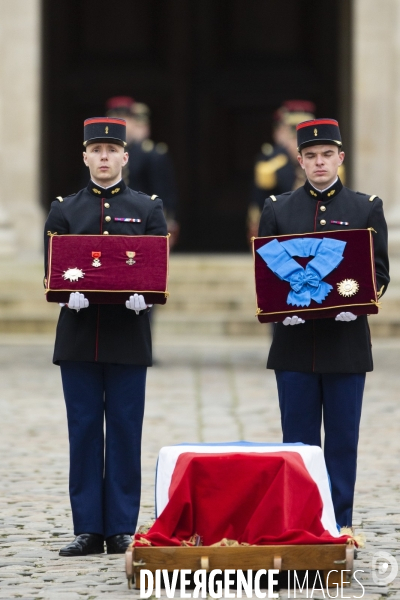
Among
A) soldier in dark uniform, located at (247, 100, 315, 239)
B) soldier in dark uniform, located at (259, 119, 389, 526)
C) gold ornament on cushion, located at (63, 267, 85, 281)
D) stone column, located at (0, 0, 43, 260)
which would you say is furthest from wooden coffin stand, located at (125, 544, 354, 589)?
stone column, located at (0, 0, 43, 260)

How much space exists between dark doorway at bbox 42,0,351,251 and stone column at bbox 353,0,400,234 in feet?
5.85

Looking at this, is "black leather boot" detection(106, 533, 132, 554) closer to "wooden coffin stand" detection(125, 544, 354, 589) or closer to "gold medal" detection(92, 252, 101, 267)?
"wooden coffin stand" detection(125, 544, 354, 589)

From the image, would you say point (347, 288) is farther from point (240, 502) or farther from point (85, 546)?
point (85, 546)

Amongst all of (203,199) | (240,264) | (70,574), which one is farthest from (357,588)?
(203,199)

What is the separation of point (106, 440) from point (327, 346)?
1.05 m

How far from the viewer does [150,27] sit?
61.3 ft

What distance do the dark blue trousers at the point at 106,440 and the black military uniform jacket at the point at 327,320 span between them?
650 mm

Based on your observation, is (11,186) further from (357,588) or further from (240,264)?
(357,588)

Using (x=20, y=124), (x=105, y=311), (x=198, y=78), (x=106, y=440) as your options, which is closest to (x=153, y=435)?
(x=106, y=440)

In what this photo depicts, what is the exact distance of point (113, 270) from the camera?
6.13 metres

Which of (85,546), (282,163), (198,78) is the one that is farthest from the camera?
(198,78)

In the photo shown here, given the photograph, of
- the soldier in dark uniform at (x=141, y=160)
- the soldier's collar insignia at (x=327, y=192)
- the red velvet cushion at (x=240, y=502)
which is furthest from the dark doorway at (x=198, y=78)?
the red velvet cushion at (x=240, y=502)

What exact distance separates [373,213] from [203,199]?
12.7 metres

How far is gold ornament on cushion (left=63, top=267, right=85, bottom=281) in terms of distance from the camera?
6.12 meters
